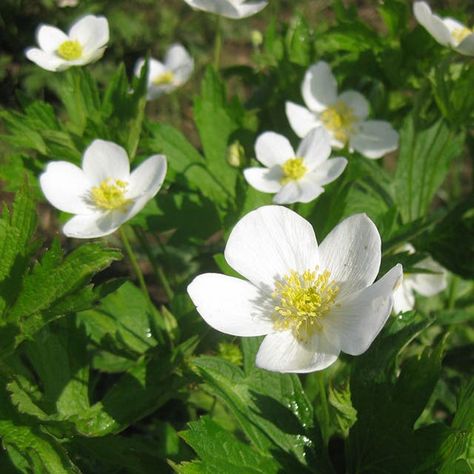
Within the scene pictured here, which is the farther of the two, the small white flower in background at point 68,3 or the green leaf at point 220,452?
the small white flower in background at point 68,3

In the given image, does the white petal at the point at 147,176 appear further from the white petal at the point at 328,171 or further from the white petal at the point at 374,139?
the white petal at the point at 374,139

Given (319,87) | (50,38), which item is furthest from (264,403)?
(50,38)

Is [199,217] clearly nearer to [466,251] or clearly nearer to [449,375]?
[466,251]

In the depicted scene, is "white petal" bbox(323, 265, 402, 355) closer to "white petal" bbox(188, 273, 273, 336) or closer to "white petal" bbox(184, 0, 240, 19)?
"white petal" bbox(188, 273, 273, 336)

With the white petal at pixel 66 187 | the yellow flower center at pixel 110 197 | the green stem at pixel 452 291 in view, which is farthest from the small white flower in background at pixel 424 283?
the white petal at pixel 66 187

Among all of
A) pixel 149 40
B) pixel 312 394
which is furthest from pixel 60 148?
pixel 149 40

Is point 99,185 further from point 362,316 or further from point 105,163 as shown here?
point 362,316

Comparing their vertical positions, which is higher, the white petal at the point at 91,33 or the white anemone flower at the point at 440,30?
the white anemone flower at the point at 440,30
